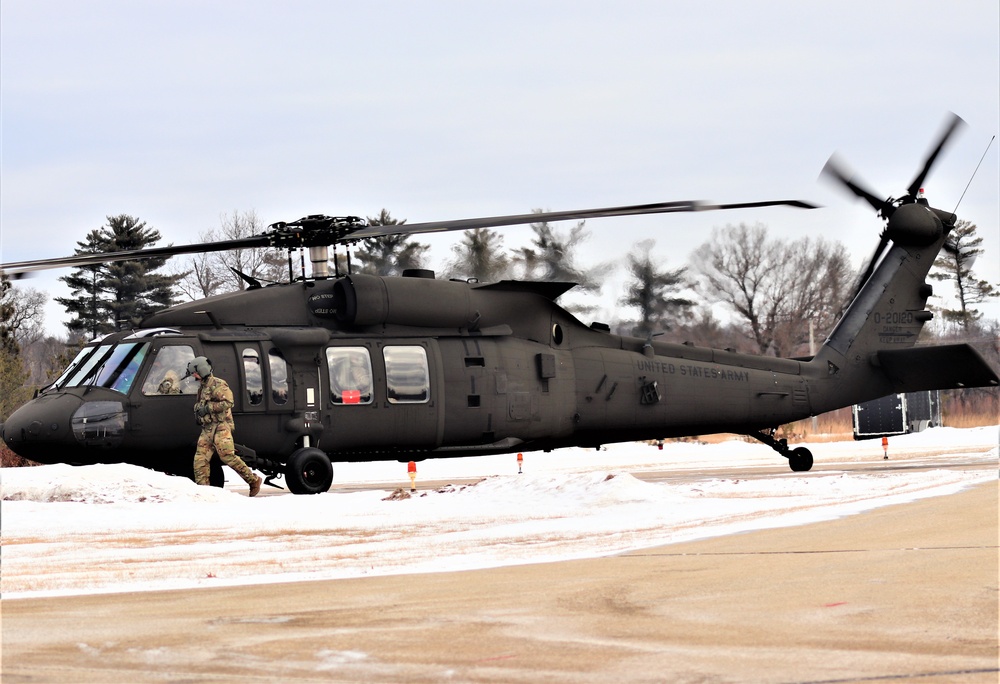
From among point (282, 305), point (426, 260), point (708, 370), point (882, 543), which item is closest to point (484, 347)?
point (282, 305)

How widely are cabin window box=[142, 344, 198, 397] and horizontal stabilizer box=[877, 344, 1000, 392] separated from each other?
506 inches

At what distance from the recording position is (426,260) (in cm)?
3516

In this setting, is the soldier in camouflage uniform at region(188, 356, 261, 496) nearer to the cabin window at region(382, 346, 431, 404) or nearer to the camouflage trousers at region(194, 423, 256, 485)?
the camouflage trousers at region(194, 423, 256, 485)

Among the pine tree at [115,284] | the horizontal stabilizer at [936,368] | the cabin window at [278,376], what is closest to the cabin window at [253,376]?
the cabin window at [278,376]

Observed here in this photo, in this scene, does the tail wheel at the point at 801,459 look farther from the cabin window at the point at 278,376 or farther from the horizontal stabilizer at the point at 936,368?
the cabin window at the point at 278,376

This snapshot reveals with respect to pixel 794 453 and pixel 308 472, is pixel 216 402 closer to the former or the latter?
pixel 308 472

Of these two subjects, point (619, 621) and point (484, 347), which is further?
point (484, 347)

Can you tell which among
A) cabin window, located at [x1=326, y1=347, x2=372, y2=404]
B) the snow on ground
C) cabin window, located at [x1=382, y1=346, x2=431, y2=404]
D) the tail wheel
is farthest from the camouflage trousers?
the tail wheel

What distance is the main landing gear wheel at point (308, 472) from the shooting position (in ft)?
52.7

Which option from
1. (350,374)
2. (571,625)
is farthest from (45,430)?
(571,625)

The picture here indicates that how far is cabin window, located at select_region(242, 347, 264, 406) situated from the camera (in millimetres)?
16391

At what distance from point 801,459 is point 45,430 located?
13065mm

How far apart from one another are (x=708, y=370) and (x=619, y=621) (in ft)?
49.3

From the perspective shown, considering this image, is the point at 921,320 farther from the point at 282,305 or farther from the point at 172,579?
the point at 172,579
